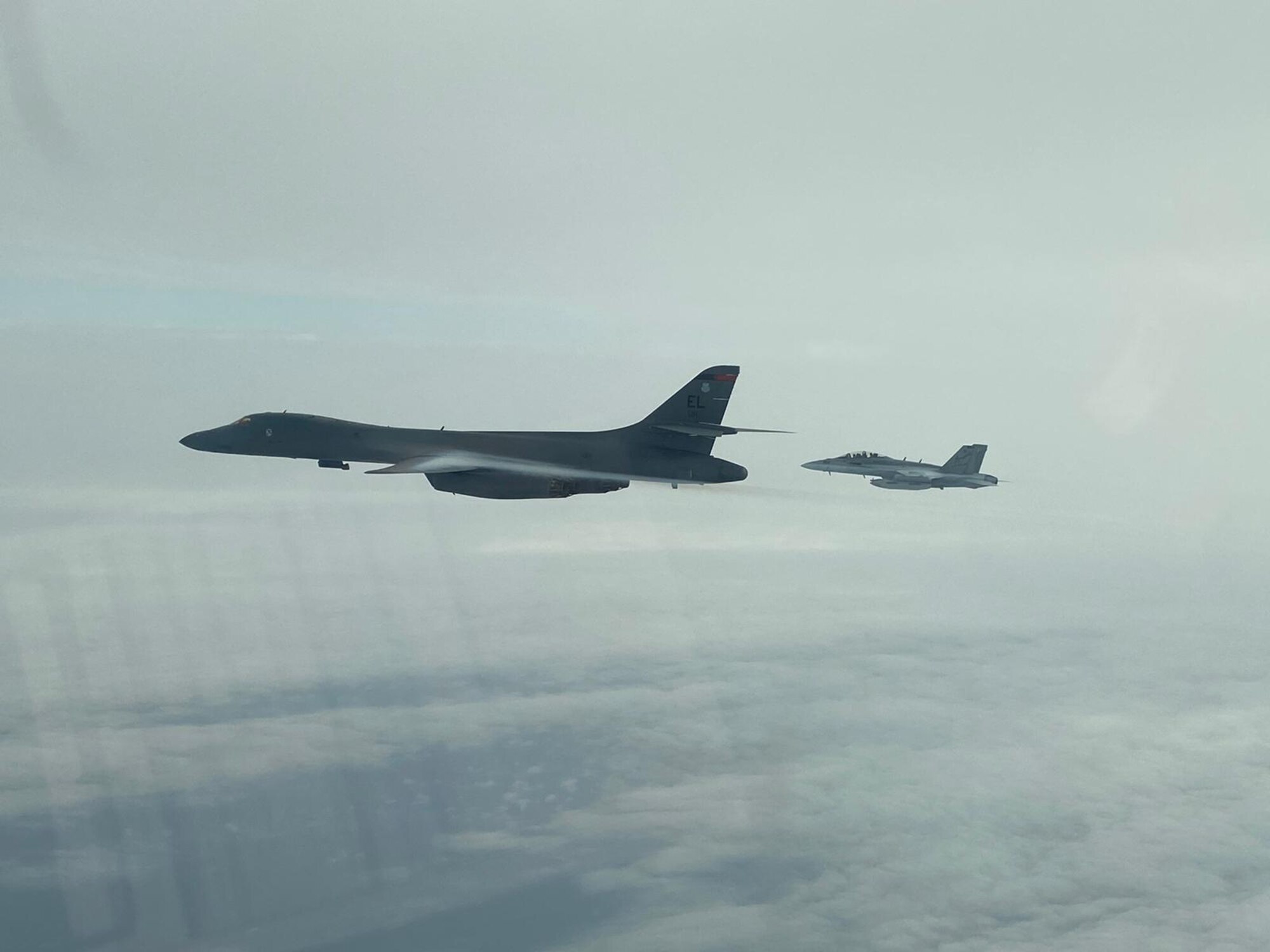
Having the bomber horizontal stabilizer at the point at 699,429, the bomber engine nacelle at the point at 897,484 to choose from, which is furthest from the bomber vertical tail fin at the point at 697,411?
the bomber engine nacelle at the point at 897,484

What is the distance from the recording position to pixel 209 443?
62.4m

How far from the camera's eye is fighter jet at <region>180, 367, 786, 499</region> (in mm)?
57062

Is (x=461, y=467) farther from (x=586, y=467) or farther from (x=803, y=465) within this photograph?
(x=803, y=465)

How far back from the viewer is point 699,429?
5722 cm

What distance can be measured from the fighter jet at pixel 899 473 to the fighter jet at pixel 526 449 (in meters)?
53.8

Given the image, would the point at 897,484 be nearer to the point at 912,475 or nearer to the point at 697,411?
the point at 912,475

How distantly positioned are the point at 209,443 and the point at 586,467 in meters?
24.7

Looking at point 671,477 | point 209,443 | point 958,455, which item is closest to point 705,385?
point 671,477

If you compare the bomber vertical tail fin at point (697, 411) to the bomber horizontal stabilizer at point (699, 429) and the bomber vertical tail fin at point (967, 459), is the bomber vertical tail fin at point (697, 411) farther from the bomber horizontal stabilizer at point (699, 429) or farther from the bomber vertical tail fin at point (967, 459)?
the bomber vertical tail fin at point (967, 459)

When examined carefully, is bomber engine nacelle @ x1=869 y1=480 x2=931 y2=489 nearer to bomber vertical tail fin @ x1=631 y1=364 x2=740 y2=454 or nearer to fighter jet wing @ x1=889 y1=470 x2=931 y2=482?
fighter jet wing @ x1=889 y1=470 x2=931 y2=482

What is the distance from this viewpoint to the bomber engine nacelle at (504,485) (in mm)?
56906

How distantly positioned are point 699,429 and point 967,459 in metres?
67.7

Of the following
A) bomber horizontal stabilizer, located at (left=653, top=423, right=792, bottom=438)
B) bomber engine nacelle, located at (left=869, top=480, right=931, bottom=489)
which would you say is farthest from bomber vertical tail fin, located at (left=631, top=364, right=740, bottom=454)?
bomber engine nacelle, located at (left=869, top=480, right=931, bottom=489)

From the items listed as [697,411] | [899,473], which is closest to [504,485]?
[697,411]
